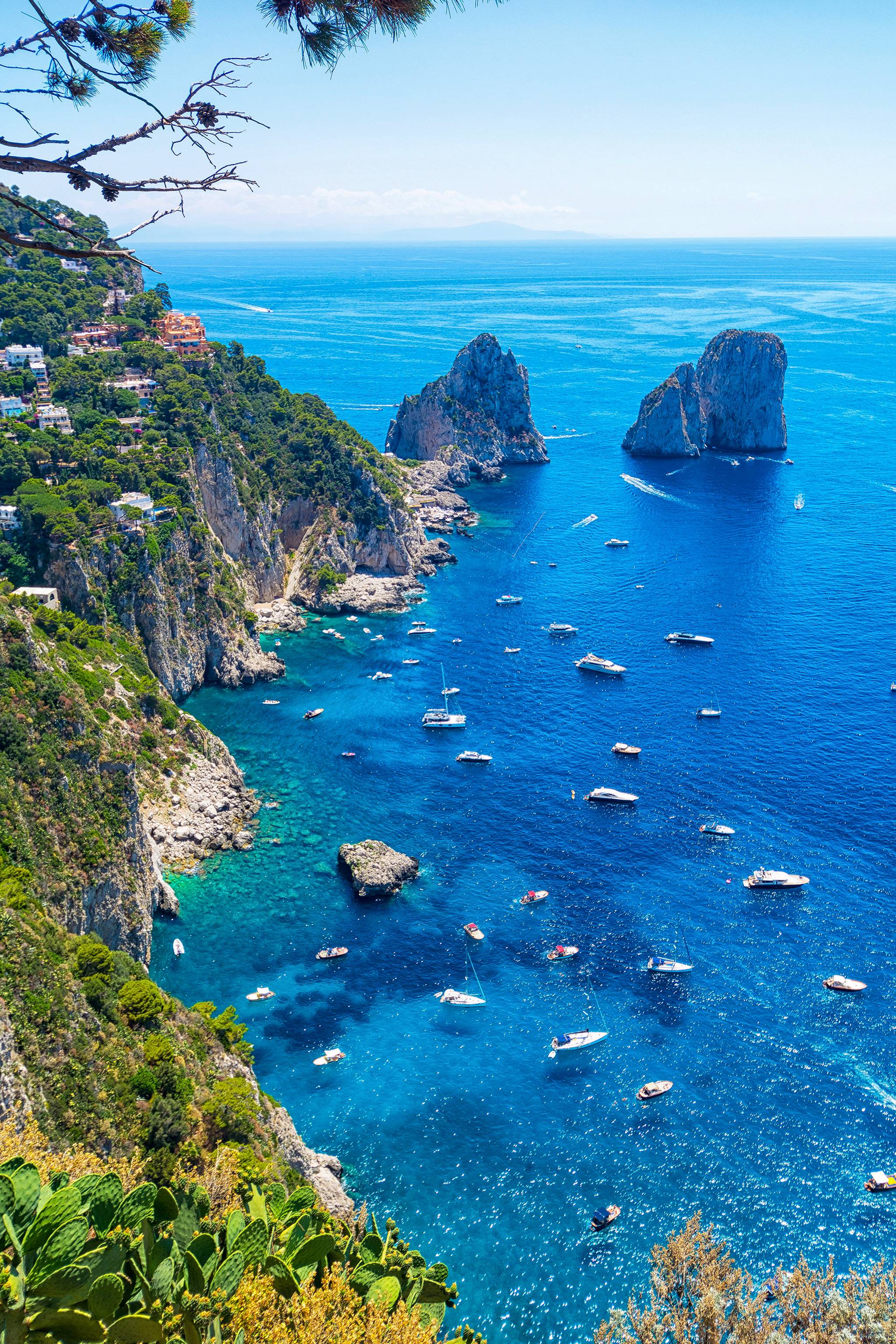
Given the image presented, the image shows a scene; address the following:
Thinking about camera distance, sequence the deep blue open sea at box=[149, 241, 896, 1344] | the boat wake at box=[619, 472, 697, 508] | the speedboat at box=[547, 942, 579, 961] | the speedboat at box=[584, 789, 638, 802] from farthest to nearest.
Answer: the boat wake at box=[619, 472, 697, 508] < the speedboat at box=[584, 789, 638, 802] < the speedboat at box=[547, 942, 579, 961] < the deep blue open sea at box=[149, 241, 896, 1344]

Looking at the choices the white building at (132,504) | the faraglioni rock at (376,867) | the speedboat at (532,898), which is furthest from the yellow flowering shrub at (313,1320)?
the white building at (132,504)

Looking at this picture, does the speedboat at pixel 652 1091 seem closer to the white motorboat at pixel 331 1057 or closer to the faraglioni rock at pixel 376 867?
the white motorboat at pixel 331 1057

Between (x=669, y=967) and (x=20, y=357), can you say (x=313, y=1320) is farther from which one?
(x=20, y=357)

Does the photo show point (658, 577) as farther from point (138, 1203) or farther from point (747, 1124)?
point (138, 1203)

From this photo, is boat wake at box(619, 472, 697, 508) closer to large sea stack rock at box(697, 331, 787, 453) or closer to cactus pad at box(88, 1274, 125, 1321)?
large sea stack rock at box(697, 331, 787, 453)

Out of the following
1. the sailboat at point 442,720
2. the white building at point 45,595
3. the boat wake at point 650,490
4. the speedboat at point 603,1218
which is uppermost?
the white building at point 45,595

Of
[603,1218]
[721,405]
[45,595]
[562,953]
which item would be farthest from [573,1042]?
[721,405]

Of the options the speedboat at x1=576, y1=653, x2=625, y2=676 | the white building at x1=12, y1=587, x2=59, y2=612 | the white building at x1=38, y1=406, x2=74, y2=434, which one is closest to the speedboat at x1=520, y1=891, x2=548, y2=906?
the speedboat at x1=576, y1=653, x2=625, y2=676
